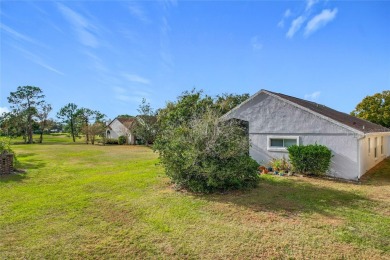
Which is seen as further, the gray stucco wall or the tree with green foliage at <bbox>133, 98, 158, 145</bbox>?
the tree with green foliage at <bbox>133, 98, 158, 145</bbox>

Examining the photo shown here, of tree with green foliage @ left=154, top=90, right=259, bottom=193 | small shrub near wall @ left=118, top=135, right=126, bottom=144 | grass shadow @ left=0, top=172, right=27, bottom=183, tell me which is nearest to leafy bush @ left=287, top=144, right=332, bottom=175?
tree with green foliage @ left=154, top=90, right=259, bottom=193

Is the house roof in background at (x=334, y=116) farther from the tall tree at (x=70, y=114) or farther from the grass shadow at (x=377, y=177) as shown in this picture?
the tall tree at (x=70, y=114)

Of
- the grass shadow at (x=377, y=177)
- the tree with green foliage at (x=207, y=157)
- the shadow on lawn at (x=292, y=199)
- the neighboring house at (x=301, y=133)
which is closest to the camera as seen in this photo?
the shadow on lawn at (x=292, y=199)

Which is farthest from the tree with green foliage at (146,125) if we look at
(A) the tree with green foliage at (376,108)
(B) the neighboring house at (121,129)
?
(A) the tree with green foliage at (376,108)

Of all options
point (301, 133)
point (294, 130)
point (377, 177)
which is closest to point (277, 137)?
point (294, 130)

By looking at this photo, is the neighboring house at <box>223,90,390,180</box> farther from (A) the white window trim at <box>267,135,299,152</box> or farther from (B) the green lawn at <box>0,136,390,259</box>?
(B) the green lawn at <box>0,136,390,259</box>

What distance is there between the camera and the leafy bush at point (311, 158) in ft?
42.1

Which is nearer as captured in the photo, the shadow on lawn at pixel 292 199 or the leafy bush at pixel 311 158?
the shadow on lawn at pixel 292 199

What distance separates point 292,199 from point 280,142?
619 centimetres

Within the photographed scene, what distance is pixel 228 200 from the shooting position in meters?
9.03

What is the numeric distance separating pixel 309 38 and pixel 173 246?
13.9 metres

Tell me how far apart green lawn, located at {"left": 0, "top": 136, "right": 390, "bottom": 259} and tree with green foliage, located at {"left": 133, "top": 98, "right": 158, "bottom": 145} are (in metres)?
28.8

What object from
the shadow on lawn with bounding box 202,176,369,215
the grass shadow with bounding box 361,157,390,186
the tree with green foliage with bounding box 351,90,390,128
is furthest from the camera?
the tree with green foliage with bounding box 351,90,390,128

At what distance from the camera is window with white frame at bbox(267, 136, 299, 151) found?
14.3 m
